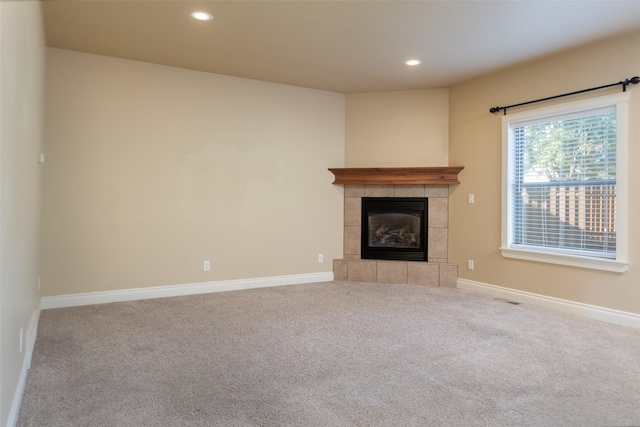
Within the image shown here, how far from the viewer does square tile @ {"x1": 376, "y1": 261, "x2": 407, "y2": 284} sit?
5.40 m

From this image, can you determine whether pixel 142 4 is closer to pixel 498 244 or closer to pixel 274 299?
pixel 274 299

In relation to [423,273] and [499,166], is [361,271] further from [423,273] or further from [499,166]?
[499,166]

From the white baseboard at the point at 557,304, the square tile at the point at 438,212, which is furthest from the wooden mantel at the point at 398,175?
the white baseboard at the point at 557,304

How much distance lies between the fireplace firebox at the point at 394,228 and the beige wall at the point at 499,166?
1.30 ft

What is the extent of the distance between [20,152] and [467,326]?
3378 mm

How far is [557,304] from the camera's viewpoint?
4.16 metres

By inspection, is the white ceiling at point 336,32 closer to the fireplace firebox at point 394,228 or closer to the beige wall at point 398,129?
the beige wall at point 398,129

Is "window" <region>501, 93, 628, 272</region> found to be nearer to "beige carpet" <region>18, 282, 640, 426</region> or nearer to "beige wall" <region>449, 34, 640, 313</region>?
"beige wall" <region>449, 34, 640, 313</region>

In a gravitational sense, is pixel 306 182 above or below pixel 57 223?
above

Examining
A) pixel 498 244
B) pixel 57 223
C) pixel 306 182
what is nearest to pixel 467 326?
pixel 498 244

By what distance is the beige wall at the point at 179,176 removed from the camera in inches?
163

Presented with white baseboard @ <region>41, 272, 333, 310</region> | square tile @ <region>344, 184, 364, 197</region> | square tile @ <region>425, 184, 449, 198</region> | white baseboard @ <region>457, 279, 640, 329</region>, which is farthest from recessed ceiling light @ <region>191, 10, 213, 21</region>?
white baseboard @ <region>457, 279, 640, 329</region>

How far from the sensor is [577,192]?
13.3ft

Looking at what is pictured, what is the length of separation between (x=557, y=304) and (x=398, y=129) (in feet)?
9.21
